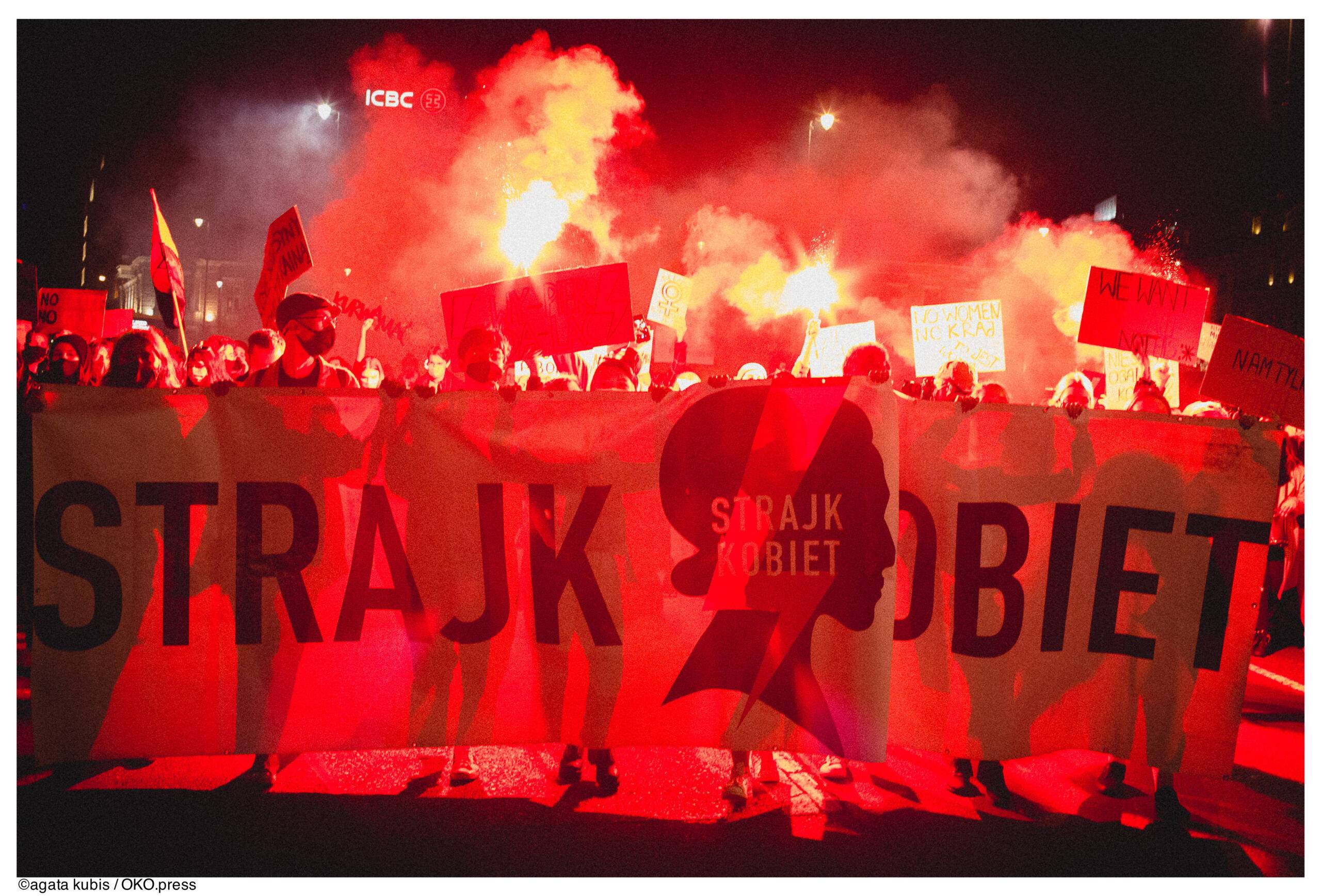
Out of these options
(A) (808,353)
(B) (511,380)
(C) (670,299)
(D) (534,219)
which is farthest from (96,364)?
(D) (534,219)

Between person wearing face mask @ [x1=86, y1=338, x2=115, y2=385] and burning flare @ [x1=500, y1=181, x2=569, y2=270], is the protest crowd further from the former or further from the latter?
burning flare @ [x1=500, y1=181, x2=569, y2=270]

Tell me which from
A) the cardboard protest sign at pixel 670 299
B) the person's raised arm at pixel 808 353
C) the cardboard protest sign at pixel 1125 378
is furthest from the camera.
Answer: the cardboard protest sign at pixel 670 299

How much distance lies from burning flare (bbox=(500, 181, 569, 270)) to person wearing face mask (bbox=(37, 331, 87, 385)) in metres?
11.7

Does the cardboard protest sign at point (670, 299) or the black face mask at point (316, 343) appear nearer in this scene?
the black face mask at point (316, 343)

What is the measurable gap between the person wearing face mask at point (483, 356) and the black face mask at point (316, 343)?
0.72 m

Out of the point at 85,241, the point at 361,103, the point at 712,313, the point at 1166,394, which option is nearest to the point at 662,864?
the point at 1166,394

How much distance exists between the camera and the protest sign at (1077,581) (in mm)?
3508

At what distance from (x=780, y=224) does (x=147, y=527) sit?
74.3 feet

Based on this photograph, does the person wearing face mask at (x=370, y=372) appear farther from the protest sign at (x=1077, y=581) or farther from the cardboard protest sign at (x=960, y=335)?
the protest sign at (x=1077, y=581)

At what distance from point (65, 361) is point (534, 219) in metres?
14.1

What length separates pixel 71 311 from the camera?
9.92 m

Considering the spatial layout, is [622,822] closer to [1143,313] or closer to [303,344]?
[303,344]

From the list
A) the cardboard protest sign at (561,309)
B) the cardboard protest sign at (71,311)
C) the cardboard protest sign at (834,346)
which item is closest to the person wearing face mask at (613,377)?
the cardboard protest sign at (561,309)

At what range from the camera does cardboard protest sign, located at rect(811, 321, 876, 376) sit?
33.0ft
